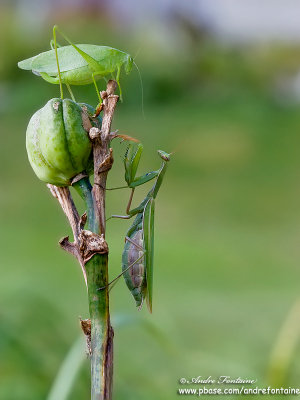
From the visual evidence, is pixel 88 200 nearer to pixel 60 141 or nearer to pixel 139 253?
pixel 60 141

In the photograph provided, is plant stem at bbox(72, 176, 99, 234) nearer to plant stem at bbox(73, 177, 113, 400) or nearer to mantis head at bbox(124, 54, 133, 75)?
plant stem at bbox(73, 177, 113, 400)

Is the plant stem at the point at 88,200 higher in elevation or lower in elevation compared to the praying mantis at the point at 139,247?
higher

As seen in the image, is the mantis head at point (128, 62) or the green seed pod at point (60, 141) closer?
the green seed pod at point (60, 141)

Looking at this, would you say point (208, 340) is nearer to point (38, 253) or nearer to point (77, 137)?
point (38, 253)

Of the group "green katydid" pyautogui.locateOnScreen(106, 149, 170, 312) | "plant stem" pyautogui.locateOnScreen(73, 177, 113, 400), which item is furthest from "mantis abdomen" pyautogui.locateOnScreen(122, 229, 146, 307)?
"plant stem" pyautogui.locateOnScreen(73, 177, 113, 400)

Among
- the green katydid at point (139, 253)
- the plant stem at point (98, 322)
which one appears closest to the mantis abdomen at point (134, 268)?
the green katydid at point (139, 253)

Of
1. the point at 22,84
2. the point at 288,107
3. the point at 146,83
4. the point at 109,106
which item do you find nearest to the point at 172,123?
the point at 146,83

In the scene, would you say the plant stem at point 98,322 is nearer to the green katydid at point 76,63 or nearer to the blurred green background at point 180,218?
the green katydid at point 76,63

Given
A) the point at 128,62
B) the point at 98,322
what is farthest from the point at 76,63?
the point at 98,322
